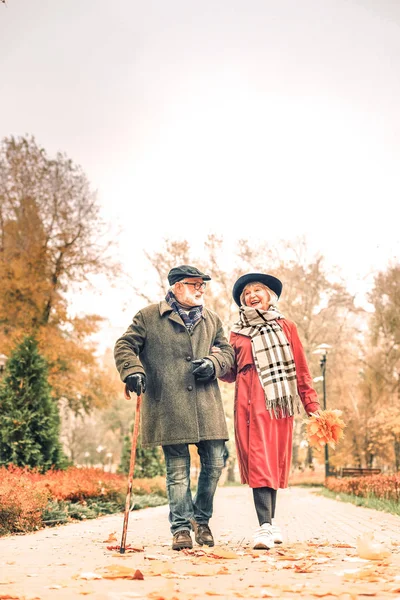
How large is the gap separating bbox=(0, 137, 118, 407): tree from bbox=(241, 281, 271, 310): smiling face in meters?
16.2

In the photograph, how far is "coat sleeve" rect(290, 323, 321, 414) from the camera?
18.5ft

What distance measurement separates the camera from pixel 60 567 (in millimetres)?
4098

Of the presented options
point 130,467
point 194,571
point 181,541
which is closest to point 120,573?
point 194,571

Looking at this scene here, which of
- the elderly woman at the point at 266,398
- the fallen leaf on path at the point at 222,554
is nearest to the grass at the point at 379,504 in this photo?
the elderly woman at the point at 266,398

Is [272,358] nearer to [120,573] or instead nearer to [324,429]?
[324,429]

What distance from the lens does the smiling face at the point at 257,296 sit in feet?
19.7

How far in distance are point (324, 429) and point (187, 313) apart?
1458 millimetres

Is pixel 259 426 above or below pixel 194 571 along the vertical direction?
above

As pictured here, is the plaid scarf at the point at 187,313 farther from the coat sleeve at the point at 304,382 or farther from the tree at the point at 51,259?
the tree at the point at 51,259

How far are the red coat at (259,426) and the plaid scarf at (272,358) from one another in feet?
0.25

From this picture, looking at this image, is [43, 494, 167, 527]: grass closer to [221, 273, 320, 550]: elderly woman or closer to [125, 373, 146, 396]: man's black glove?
[221, 273, 320, 550]: elderly woman

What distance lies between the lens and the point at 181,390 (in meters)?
5.34

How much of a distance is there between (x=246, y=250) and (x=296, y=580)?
24016 millimetres

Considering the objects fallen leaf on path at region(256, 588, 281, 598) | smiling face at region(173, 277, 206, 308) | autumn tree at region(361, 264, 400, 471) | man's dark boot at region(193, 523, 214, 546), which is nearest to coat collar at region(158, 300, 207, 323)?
smiling face at region(173, 277, 206, 308)
